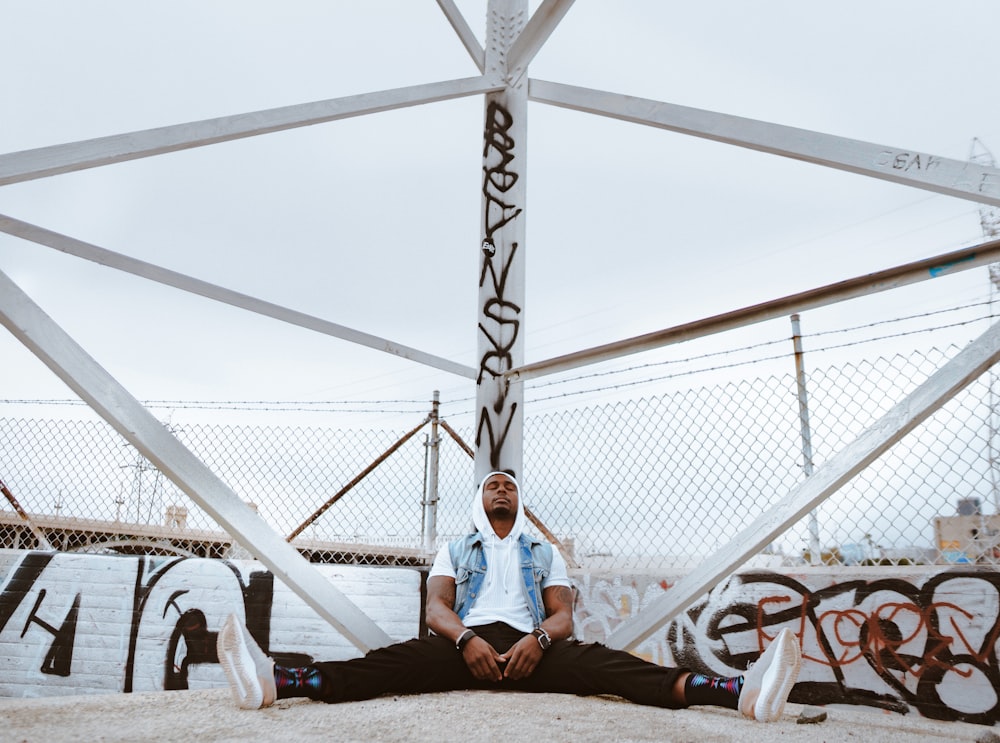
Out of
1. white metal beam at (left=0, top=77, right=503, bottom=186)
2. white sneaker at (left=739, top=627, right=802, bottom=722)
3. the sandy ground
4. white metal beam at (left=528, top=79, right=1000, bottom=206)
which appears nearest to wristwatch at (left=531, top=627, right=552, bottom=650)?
the sandy ground

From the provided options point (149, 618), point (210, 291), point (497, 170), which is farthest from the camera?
point (149, 618)

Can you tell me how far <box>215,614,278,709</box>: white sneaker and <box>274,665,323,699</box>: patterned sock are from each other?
40 mm

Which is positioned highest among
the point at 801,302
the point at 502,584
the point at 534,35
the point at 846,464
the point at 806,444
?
the point at 534,35

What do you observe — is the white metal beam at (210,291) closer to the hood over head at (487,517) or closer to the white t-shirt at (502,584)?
the hood over head at (487,517)

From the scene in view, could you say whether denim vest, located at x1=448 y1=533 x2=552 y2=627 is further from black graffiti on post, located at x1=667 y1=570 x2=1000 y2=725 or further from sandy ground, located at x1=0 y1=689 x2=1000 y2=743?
black graffiti on post, located at x1=667 y1=570 x2=1000 y2=725

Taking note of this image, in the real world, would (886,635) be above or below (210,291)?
below

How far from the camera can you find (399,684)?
2.89 meters

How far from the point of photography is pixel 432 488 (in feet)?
19.0

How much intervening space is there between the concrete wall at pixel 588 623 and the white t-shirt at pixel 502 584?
142 cm

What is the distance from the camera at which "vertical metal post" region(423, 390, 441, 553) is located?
5.66 meters

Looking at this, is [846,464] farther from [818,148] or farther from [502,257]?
[502,257]

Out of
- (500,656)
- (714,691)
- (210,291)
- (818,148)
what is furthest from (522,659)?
(210,291)

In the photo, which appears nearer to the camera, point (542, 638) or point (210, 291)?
point (542, 638)

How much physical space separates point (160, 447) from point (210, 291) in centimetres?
164
